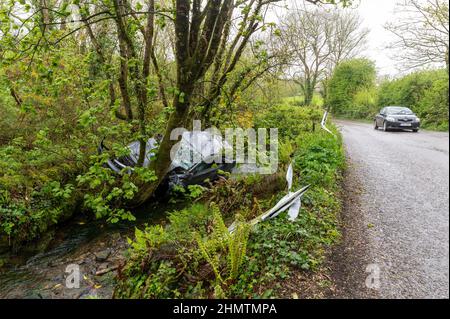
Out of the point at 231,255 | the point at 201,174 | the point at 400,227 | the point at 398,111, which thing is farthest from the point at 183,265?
the point at 398,111

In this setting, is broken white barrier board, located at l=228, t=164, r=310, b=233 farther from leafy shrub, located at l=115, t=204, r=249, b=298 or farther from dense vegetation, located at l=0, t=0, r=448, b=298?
leafy shrub, located at l=115, t=204, r=249, b=298

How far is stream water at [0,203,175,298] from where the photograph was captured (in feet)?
13.3

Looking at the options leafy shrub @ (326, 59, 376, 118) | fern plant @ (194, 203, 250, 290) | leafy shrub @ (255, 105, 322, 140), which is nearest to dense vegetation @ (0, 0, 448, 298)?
fern plant @ (194, 203, 250, 290)

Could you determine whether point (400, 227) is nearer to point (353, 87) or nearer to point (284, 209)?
point (284, 209)

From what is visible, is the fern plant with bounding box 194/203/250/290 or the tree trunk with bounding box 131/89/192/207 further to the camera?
the tree trunk with bounding box 131/89/192/207

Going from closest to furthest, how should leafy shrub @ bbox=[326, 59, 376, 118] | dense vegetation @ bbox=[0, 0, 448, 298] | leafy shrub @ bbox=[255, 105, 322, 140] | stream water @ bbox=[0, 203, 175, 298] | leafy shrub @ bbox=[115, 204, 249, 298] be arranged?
1. leafy shrub @ bbox=[115, 204, 249, 298]
2. dense vegetation @ bbox=[0, 0, 448, 298]
3. stream water @ bbox=[0, 203, 175, 298]
4. leafy shrub @ bbox=[255, 105, 322, 140]
5. leafy shrub @ bbox=[326, 59, 376, 118]

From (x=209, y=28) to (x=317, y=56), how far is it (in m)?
25.2

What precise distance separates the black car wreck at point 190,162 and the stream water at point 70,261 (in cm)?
89

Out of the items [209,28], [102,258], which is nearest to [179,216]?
[102,258]

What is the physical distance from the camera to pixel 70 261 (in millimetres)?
4773

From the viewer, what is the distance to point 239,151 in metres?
6.85

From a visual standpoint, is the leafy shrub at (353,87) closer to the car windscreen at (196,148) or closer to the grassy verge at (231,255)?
the car windscreen at (196,148)

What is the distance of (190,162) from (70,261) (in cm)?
320

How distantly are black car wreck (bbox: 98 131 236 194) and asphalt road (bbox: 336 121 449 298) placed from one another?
3.03 m
